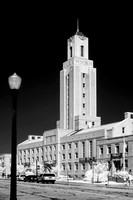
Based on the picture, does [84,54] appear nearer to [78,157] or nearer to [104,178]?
[78,157]

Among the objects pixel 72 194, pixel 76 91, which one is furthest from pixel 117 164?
pixel 72 194

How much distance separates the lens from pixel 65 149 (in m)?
102

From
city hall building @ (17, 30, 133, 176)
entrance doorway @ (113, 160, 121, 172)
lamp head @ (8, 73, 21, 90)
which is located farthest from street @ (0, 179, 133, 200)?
entrance doorway @ (113, 160, 121, 172)

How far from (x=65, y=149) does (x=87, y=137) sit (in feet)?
38.0

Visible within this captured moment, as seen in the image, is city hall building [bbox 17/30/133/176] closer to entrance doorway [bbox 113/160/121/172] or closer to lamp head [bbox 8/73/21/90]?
entrance doorway [bbox 113/160/121/172]

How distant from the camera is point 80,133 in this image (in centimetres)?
9738

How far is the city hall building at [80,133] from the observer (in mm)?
79562

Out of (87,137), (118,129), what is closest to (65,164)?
(87,137)

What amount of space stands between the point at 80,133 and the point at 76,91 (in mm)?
23511

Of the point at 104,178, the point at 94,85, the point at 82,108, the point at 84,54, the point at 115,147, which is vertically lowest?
the point at 104,178

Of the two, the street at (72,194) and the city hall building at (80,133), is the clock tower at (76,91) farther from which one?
the street at (72,194)

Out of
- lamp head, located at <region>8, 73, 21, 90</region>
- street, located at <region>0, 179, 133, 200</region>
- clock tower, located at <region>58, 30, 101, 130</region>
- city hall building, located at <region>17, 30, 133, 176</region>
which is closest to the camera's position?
lamp head, located at <region>8, 73, 21, 90</region>

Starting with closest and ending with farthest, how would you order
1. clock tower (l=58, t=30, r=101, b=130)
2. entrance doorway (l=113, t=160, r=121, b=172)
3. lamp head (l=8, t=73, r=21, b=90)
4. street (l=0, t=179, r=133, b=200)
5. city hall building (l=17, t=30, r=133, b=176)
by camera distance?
lamp head (l=8, t=73, r=21, b=90), street (l=0, t=179, r=133, b=200), entrance doorway (l=113, t=160, r=121, b=172), city hall building (l=17, t=30, r=133, b=176), clock tower (l=58, t=30, r=101, b=130)

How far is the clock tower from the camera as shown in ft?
386
